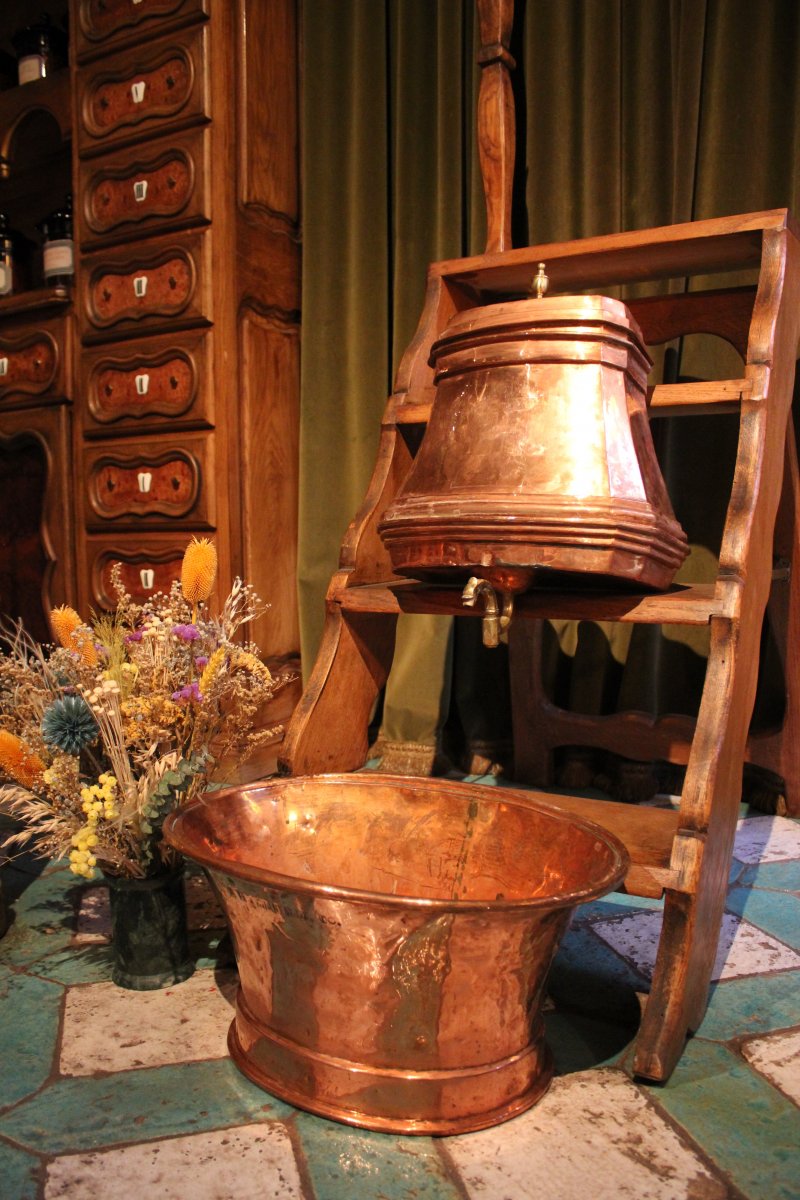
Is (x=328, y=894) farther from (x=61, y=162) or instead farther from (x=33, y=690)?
(x=61, y=162)

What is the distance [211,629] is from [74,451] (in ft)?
4.31

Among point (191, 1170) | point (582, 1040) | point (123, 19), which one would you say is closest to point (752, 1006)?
point (582, 1040)

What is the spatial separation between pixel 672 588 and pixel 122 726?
33.4 inches

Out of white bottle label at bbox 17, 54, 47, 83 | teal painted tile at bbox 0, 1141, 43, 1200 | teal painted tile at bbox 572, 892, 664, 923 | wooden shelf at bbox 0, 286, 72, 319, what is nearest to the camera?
teal painted tile at bbox 0, 1141, 43, 1200

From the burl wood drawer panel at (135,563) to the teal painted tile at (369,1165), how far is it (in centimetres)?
149

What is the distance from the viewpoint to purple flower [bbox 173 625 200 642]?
4.34 ft

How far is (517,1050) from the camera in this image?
106 centimetres

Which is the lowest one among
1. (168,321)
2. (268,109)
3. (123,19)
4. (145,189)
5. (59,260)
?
(168,321)

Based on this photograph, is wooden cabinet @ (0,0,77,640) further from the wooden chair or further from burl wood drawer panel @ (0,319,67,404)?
the wooden chair

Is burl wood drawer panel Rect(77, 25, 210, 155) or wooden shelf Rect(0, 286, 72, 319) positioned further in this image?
wooden shelf Rect(0, 286, 72, 319)

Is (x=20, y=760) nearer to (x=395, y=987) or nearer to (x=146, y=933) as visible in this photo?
(x=146, y=933)

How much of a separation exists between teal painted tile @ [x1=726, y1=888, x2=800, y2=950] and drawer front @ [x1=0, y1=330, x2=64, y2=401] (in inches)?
79.7

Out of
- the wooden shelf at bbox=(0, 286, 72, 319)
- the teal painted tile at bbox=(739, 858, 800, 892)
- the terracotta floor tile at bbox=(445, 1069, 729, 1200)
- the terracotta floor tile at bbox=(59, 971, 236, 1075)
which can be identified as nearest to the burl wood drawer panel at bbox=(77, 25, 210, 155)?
the wooden shelf at bbox=(0, 286, 72, 319)

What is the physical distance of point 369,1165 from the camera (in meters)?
0.96
